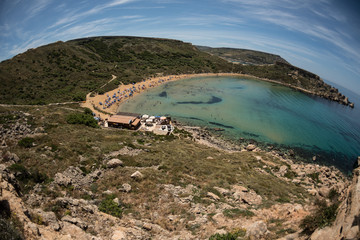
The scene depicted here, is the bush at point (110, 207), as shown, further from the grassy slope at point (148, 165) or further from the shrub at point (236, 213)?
the shrub at point (236, 213)

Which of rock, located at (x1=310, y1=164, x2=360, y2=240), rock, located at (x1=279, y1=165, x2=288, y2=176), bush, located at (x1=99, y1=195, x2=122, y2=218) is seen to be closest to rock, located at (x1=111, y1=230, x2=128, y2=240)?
bush, located at (x1=99, y1=195, x2=122, y2=218)

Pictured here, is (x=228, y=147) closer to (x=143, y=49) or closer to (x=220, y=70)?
(x=220, y=70)

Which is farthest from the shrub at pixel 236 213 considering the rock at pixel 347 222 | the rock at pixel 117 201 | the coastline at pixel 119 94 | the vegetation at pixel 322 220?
the coastline at pixel 119 94

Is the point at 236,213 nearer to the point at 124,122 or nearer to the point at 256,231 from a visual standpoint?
the point at 256,231

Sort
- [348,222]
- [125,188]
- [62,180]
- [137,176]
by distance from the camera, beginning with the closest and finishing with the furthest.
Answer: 1. [348,222]
2. [62,180]
3. [125,188]
4. [137,176]

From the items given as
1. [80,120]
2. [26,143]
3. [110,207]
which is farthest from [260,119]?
[26,143]

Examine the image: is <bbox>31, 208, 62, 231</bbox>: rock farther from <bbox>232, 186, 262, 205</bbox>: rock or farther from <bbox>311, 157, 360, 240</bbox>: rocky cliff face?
<bbox>232, 186, 262, 205</bbox>: rock
